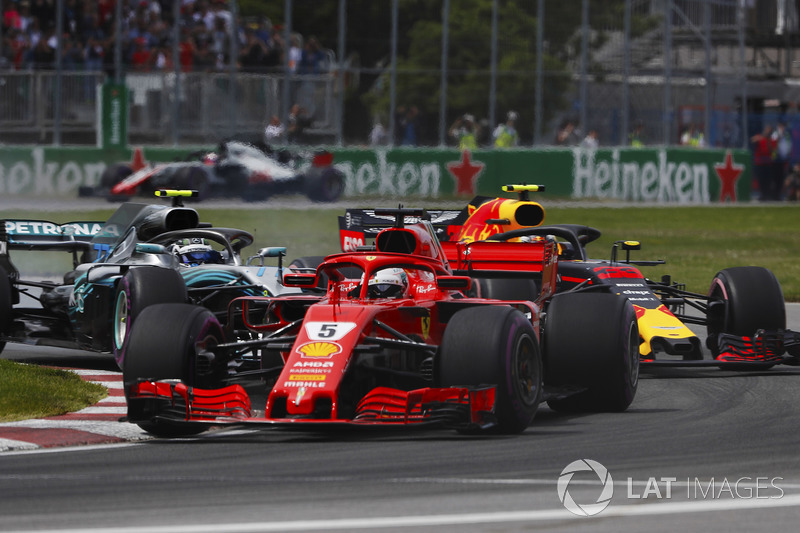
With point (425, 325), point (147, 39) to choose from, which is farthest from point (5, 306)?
point (147, 39)

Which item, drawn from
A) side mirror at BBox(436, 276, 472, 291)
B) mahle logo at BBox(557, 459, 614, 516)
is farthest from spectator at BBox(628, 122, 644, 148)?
mahle logo at BBox(557, 459, 614, 516)

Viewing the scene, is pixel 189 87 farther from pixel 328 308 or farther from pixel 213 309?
pixel 328 308

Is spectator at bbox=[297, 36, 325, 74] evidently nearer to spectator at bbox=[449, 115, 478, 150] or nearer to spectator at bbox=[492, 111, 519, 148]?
spectator at bbox=[449, 115, 478, 150]

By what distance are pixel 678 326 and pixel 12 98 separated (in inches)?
907

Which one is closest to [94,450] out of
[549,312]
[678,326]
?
[549,312]

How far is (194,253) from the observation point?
13.1 meters

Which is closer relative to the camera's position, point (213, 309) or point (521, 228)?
point (213, 309)

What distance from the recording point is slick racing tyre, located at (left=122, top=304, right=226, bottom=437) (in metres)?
8.69

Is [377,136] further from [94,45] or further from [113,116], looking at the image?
[94,45]

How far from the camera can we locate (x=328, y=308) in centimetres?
880

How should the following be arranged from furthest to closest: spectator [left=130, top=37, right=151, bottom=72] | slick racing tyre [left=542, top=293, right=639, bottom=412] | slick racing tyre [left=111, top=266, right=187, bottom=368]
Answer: spectator [left=130, top=37, right=151, bottom=72]
slick racing tyre [left=111, top=266, right=187, bottom=368]
slick racing tyre [left=542, top=293, right=639, bottom=412]

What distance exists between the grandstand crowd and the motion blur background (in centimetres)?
4

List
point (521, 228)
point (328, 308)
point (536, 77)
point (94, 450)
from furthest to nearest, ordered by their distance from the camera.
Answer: point (536, 77) < point (521, 228) < point (328, 308) < point (94, 450)

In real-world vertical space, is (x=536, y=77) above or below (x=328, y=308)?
above
